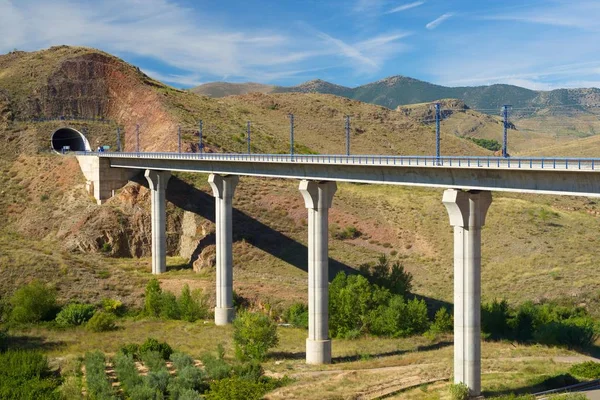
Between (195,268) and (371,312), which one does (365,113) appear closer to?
(195,268)

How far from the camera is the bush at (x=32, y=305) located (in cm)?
5278

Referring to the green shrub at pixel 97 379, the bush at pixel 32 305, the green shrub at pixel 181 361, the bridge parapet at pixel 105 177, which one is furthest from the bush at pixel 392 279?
the bridge parapet at pixel 105 177

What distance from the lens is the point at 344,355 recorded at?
4334cm

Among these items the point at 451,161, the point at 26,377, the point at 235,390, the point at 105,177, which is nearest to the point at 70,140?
the point at 105,177

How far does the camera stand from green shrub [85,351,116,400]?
31.7m

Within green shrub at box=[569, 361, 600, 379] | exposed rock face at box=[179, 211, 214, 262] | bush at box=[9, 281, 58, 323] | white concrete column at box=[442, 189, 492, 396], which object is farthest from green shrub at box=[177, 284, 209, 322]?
green shrub at box=[569, 361, 600, 379]

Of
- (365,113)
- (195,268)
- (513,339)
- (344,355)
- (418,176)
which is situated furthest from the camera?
(365,113)

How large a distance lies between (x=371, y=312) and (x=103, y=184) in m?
46.3

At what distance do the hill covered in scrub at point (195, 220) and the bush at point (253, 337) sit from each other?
1544 cm

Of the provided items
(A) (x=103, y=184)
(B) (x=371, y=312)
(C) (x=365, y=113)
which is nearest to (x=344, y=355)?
(B) (x=371, y=312)

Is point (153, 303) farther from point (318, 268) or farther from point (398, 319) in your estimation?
point (398, 319)

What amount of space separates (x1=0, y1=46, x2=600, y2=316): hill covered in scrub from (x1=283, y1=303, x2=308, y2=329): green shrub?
2.71 m

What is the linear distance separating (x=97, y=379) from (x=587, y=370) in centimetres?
2797

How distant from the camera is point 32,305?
175 feet
